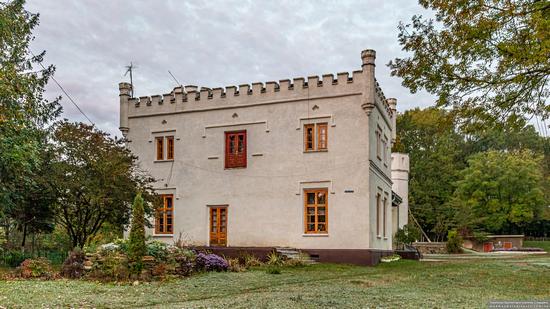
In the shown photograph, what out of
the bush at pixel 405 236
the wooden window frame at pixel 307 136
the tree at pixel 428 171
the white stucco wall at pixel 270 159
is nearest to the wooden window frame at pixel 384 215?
the white stucco wall at pixel 270 159

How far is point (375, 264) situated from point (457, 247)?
18034mm

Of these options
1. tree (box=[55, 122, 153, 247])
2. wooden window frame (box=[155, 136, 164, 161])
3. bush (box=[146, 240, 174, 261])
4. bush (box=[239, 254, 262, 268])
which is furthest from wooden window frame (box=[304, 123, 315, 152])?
bush (box=[146, 240, 174, 261])

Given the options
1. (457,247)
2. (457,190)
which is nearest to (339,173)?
(457,247)

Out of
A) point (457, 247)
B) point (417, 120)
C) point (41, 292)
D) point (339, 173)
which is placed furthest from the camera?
point (417, 120)

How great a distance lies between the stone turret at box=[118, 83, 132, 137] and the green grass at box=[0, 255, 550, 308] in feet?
38.8

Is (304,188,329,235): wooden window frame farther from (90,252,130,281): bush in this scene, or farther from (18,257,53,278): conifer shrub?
(18,257,53,278): conifer shrub

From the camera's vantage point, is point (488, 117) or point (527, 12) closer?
point (527, 12)

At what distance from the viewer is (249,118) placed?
885 inches

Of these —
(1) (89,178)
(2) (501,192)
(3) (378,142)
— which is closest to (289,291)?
(1) (89,178)

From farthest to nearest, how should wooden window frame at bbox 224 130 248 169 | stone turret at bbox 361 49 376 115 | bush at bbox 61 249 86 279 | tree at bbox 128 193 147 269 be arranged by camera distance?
wooden window frame at bbox 224 130 248 169
stone turret at bbox 361 49 376 115
bush at bbox 61 249 86 279
tree at bbox 128 193 147 269

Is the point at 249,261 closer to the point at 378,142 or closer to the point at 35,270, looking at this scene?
the point at 35,270

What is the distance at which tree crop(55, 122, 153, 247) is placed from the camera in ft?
60.3

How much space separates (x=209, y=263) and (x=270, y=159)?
6.98 metres

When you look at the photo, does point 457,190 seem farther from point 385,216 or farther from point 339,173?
point 339,173
